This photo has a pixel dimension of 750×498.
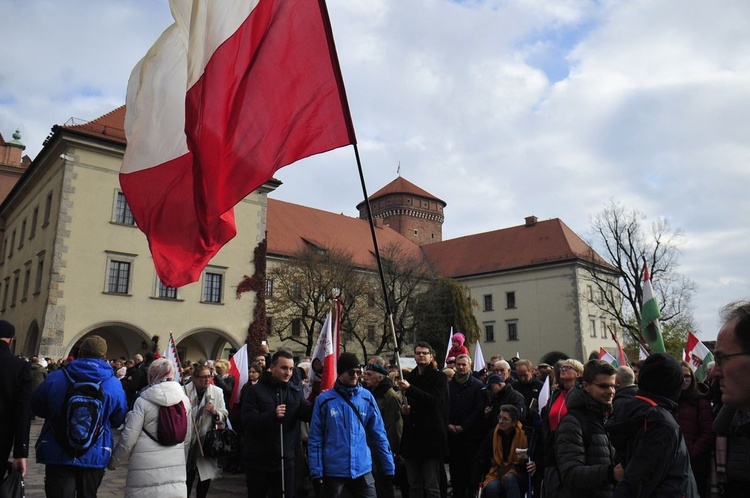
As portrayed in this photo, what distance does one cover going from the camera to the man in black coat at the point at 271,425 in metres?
6.16

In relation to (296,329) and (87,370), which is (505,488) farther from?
(296,329)

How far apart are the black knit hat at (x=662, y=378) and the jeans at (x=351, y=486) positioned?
2.95 meters

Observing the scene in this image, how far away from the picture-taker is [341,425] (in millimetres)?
Result: 5461

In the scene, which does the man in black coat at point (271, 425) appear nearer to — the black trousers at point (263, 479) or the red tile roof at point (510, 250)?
the black trousers at point (263, 479)

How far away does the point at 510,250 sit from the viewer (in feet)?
184

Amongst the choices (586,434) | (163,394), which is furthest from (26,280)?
(586,434)

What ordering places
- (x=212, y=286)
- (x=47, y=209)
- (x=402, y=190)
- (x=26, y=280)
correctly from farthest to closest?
(x=402, y=190) → (x=212, y=286) → (x=26, y=280) → (x=47, y=209)

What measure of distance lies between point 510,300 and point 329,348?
4739cm

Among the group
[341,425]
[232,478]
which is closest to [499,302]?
[232,478]

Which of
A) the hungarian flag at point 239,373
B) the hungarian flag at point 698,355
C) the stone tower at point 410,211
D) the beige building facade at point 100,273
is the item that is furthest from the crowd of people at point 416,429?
the stone tower at point 410,211

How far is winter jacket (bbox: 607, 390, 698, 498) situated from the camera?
307cm

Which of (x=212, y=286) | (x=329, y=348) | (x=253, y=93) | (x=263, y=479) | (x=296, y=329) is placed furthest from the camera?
(x=296, y=329)

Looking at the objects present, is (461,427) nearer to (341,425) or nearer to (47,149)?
(341,425)

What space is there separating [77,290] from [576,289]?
37.9 m
